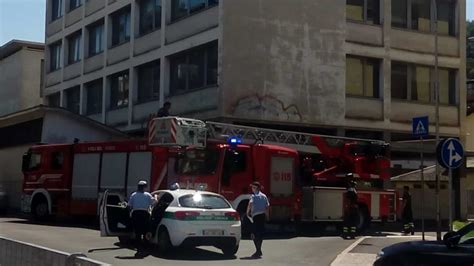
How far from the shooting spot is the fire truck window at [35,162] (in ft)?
83.0

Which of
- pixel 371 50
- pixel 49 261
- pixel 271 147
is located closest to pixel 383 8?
pixel 371 50

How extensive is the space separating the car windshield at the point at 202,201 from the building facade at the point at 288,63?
42.8 feet

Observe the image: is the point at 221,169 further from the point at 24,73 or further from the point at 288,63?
the point at 24,73

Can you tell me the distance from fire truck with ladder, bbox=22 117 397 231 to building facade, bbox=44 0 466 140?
20.9 feet

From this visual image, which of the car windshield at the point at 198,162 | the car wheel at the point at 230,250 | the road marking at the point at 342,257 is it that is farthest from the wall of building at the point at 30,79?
the car wheel at the point at 230,250

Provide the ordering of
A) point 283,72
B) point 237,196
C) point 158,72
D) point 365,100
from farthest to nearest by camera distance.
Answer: point 158,72 < point 365,100 < point 283,72 < point 237,196

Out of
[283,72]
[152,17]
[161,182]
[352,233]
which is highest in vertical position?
[152,17]

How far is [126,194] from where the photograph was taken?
71.8 feet

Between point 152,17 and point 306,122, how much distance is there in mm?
10745

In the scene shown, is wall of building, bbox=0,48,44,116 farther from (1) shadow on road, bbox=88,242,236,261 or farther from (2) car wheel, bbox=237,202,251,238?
(1) shadow on road, bbox=88,242,236,261

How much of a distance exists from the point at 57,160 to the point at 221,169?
24.4ft

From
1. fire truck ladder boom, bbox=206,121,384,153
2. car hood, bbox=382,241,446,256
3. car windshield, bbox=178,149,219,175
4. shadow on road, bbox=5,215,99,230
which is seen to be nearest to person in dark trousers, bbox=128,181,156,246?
car windshield, bbox=178,149,219,175

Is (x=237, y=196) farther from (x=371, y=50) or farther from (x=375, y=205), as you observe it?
(x=371, y=50)

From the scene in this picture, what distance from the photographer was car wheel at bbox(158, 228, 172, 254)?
14977 mm
